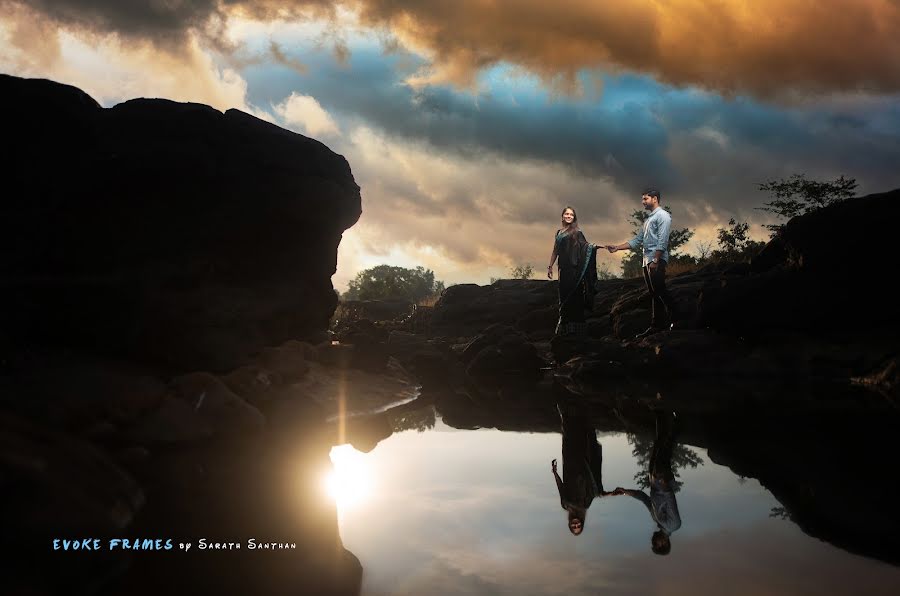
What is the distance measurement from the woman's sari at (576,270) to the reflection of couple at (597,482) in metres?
7.32

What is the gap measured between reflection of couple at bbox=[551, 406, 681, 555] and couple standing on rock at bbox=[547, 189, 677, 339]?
6334 millimetres

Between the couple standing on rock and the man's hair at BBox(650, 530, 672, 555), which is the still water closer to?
the man's hair at BBox(650, 530, 672, 555)

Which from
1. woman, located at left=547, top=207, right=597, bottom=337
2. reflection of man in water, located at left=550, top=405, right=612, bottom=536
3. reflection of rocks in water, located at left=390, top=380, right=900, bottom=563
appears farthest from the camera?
woman, located at left=547, top=207, right=597, bottom=337

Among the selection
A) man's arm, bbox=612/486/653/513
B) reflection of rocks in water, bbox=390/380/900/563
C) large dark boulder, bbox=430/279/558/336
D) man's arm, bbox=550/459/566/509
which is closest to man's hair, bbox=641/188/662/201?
reflection of rocks in water, bbox=390/380/900/563

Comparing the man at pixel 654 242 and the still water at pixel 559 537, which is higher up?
the man at pixel 654 242

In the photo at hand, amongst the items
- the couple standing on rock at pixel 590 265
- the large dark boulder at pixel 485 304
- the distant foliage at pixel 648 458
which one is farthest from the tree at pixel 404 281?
the distant foliage at pixel 648 458

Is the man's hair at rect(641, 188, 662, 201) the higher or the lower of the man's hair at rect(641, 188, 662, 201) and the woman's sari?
the higher

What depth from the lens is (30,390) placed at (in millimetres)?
6555

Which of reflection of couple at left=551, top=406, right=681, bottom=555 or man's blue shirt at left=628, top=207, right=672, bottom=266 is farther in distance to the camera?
man's blue shirt at left=628, top=207, right=672, bottom=266

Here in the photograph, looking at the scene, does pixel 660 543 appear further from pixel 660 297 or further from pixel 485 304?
pixel 485 304

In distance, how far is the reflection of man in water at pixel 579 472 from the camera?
4559mm

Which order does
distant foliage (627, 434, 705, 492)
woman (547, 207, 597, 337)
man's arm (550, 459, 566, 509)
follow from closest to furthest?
1. man's arm (550, 459, 566, 509)
2. distant foliage (627, 434, 705, 492)
3. woman (547, 207, 597, 337)

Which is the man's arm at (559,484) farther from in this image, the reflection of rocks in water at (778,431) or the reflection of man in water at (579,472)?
the reflection of rocks in water at (778,431)

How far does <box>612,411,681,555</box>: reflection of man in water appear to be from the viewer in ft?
12.8
